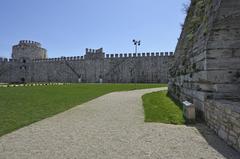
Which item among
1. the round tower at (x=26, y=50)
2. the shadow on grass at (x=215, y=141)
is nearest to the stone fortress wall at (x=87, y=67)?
the round tower at (x=26, y=50)

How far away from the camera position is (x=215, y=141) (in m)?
4.45

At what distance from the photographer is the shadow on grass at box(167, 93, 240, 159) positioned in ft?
12.2

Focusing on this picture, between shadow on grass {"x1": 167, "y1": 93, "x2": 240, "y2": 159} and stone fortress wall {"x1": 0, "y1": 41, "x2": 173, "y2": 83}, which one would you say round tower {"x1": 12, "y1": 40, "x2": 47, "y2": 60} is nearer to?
stone fortress wall {"x1": 0, "y1": 41, "x2": 173, "y2": 83}

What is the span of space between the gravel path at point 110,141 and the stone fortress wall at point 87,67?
109 feet

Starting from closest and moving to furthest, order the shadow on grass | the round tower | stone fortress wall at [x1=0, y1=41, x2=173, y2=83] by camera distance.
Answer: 1. the shadow on grass
2. stone fortress wall at [x1=0, y1=41, x2=173, y2=83]
3. the round tower

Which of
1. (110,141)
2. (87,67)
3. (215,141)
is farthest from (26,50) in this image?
(215,141)

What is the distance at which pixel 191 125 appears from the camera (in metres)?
5.88

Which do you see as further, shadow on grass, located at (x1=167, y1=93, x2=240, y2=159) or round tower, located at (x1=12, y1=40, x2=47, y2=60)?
round tower, located at (x1=12, y1=40, x2=47, y2=60)


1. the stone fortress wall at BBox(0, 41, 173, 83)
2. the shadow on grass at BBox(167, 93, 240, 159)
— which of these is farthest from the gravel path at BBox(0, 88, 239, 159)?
the stone fortress wall at BBox(0, 41, 173, 83)

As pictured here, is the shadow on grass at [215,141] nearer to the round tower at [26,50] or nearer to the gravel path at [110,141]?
the gravel path at [110,141]

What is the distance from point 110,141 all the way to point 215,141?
5.84 feet

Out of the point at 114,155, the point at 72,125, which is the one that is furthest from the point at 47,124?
the point at 114,155

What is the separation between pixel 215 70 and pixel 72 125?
3.36 metres

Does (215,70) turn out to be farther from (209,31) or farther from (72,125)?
(72,125)
